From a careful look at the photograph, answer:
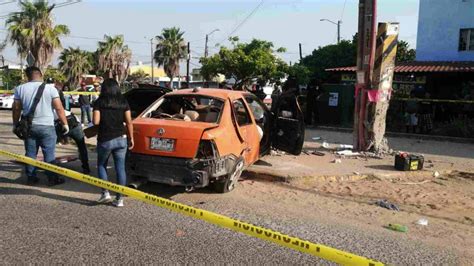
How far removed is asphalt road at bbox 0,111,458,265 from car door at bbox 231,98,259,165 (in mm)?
809

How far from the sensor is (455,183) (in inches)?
347

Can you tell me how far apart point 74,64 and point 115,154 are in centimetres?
5500

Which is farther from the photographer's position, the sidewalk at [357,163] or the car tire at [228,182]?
the sidewalk at [357,163]

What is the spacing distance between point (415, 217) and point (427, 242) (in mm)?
1114

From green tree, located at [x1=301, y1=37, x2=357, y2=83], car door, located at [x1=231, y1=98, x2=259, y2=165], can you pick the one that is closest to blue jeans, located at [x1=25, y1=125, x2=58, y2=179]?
car door, located at [x1=231, y1=98, x2=259, y2=165]

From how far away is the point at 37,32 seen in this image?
34344 millimetres

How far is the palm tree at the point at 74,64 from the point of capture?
2249 inches

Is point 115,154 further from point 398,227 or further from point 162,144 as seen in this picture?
point 398,227

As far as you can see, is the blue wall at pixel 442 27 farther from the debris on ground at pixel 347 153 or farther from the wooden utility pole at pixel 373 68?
the debris on ground at pixel 347 153

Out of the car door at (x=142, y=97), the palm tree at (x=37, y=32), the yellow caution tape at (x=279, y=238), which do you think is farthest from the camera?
the palm tree at (x=37, y=32)

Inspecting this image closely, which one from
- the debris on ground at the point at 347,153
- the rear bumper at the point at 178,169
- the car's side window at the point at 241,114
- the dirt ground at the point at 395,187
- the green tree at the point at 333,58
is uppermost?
the green tree at the point at 333,58

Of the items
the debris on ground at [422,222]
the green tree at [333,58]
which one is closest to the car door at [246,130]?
the debris on ground at [422,222]

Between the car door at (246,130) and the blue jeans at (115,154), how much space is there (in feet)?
5.95

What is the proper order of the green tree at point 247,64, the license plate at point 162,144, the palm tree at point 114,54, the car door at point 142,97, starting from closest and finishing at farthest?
the license plate at point 162,144
the car door at point 142,97
the green tree at point 247,64
the palm tree at point 114,54
